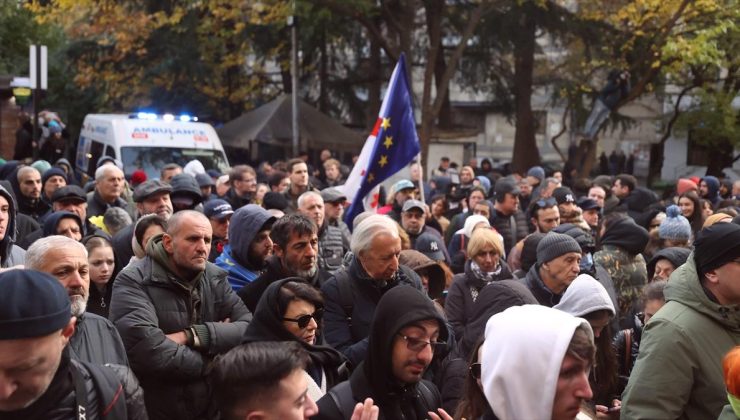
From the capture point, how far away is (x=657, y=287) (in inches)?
218

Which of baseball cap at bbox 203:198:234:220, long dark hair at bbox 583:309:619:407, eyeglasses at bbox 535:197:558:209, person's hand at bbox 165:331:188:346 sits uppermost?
eyeglasses at bbox 535:197:558:209

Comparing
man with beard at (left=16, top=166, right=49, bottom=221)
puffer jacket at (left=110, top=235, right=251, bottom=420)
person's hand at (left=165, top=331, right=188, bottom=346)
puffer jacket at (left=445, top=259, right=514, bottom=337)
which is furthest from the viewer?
man with beard at (left=16, top=166, right=49, bottom=221)

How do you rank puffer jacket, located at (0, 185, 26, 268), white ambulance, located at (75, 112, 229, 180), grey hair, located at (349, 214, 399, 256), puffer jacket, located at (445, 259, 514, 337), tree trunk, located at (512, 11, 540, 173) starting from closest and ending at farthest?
grey hair, located at (349, 214, 399, 256)
puffer jacket, located at (445, 259, 514, 337)
puffer jacket, located at (0, 185, 26, 268)
white ambulance, located at (75, 112, 229, 180)
tree trunk, located at (512, 11, 540, 173)

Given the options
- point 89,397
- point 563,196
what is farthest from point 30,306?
point 563,196

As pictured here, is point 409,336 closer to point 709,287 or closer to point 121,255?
point 709,287

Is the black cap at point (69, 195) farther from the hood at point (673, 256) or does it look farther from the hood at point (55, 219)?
the hood at point (673, 256)

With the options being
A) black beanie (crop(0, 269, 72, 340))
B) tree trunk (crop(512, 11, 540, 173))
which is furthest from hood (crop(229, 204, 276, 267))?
tree trunk (crop(512, 11, 540, 173))

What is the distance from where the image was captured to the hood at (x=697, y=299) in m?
3.88

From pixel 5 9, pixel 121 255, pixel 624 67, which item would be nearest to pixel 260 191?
pixel 121 255

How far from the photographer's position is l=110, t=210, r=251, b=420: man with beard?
4.80 metres

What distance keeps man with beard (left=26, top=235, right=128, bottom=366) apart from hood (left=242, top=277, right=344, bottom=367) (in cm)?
63

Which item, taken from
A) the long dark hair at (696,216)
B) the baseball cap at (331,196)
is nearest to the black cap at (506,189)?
the long dark hair at (696,216)

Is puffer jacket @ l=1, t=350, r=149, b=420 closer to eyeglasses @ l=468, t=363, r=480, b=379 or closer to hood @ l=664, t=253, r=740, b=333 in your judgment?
eyeglasses @ l=468, t=363, r=480, b=379

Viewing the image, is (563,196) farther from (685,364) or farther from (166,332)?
(685,364)
